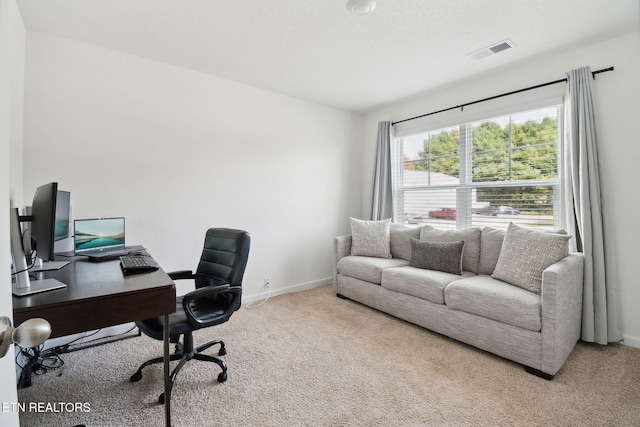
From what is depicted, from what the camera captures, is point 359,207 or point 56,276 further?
point 359,207

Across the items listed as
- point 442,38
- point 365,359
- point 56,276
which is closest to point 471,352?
point 365,359

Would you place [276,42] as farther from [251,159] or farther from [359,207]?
[359,207]

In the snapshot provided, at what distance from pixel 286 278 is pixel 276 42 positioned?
2.64 meters

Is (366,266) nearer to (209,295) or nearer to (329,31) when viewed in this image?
(209,295)

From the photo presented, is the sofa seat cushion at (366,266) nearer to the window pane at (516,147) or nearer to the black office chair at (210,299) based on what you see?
the window pane at (516,147)

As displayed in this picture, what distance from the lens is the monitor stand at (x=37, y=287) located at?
53.1 inches

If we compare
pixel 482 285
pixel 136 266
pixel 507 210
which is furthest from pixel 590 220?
pixel 136 266

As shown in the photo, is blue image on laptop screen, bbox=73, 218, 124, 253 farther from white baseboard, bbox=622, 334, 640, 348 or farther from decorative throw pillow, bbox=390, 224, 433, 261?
white baseboard, bbox=622, 334, 640, 348

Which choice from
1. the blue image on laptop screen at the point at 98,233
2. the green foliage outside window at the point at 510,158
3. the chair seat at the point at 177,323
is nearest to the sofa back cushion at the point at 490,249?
the green foliage outside window at the point at 510,158

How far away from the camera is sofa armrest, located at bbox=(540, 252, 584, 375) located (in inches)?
79.7

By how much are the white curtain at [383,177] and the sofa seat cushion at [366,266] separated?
33.7 inches

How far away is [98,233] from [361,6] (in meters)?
2.63

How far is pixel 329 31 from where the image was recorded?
7.84ft

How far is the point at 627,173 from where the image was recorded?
2484mm
